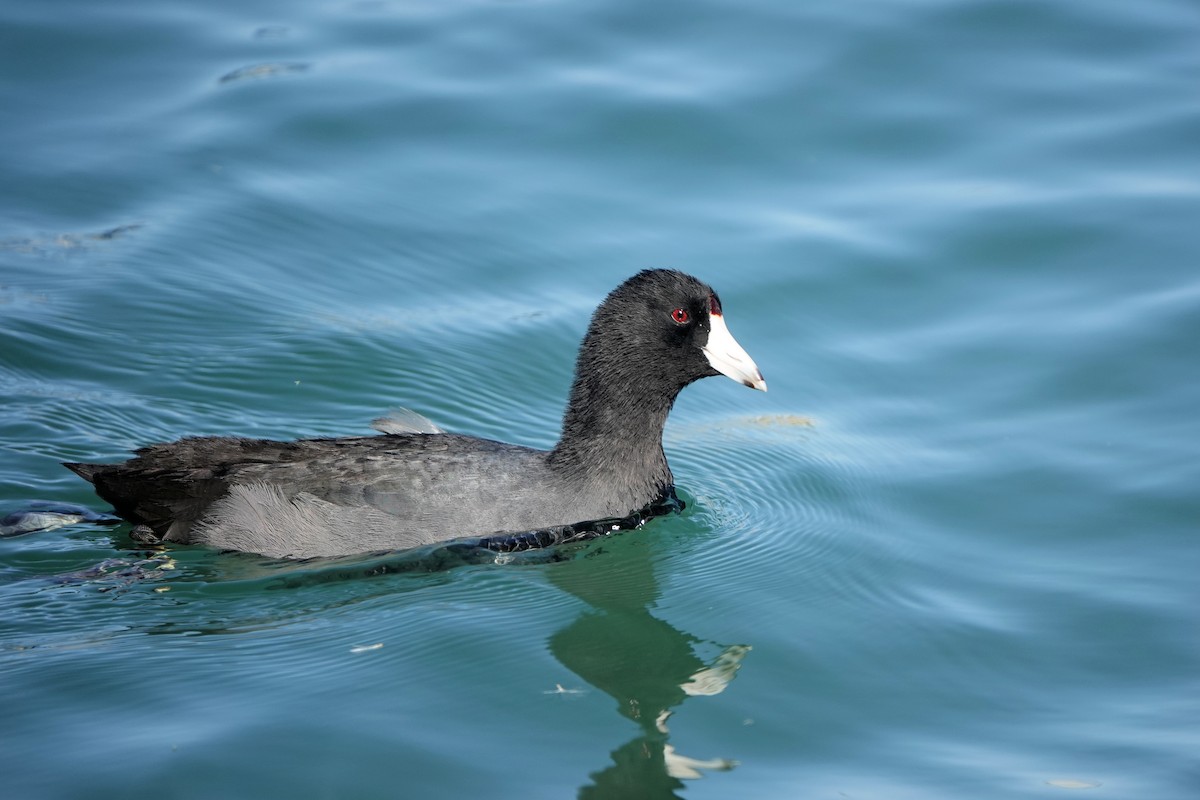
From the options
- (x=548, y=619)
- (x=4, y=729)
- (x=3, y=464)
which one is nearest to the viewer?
(x=4, y=729)

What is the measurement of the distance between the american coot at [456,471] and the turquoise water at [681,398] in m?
0.20

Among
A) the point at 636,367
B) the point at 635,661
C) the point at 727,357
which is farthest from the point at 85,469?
the point at 727,357

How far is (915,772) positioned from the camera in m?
5.72

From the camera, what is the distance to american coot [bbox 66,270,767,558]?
23.4 ft

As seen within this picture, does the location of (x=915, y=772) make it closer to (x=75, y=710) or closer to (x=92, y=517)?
(x=75, y=710)

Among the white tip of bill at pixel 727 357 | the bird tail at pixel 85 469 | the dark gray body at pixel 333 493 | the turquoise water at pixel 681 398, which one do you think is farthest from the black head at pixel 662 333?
the bird tail at pixel 85 469

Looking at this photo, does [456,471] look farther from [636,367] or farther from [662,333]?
[662,333]

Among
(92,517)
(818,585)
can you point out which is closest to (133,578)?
(92,517)

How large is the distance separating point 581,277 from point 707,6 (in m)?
4.72

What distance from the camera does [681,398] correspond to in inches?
384

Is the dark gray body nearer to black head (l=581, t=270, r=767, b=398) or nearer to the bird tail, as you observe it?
the bird tail

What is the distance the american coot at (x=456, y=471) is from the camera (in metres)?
7.13

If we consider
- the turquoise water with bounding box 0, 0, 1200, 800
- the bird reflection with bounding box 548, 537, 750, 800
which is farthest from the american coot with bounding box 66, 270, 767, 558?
the bird reflection with bounding box 548, 537, 750, 800

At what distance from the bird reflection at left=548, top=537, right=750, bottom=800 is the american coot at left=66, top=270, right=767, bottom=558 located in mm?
352
